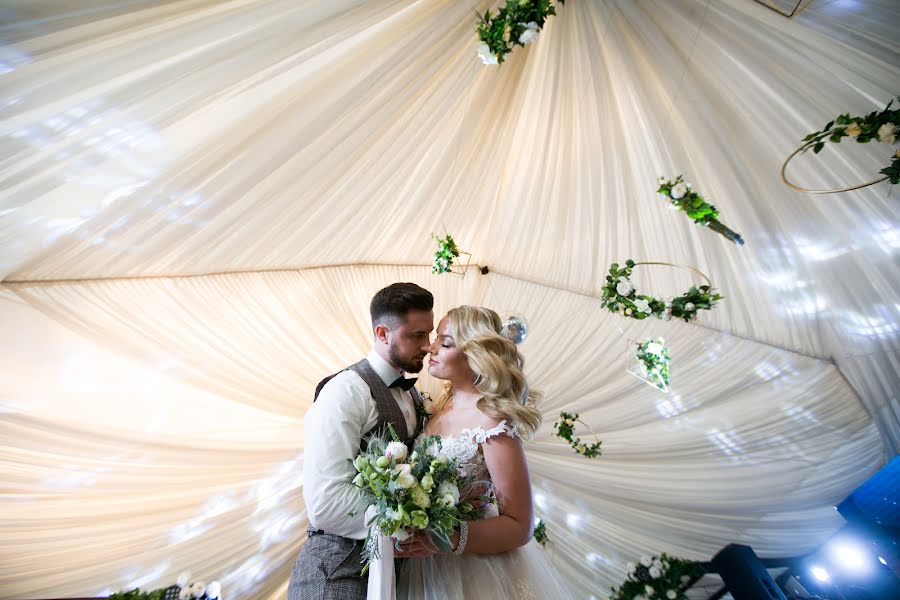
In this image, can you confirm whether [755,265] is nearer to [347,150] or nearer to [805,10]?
[805,10]

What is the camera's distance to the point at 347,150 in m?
2.38

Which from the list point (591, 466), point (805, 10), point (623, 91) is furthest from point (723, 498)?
point (805, 10)

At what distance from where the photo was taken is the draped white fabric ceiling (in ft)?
5.17

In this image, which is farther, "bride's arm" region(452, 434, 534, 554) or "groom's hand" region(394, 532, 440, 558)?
"bride's arm" region(452, 434, 534, 554)

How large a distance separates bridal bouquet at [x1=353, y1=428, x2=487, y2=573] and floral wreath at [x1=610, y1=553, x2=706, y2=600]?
4472 millimetres

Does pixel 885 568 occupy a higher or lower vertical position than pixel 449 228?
lower

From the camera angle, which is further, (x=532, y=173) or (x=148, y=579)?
(x=532, y=173)

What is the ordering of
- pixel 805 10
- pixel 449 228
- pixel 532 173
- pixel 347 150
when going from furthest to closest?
pixel 449 228
pixel 532 173
pixel 347 150
pixel 805 10

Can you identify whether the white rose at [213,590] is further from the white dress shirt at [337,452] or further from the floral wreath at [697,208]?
the floral wreath at [697,208]

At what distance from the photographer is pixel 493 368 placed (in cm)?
185

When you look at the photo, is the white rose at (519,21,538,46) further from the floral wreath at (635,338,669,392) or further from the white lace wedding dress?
the floral wreath at (635,338,669,392)

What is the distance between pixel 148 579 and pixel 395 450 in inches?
115

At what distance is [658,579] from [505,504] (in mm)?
4329

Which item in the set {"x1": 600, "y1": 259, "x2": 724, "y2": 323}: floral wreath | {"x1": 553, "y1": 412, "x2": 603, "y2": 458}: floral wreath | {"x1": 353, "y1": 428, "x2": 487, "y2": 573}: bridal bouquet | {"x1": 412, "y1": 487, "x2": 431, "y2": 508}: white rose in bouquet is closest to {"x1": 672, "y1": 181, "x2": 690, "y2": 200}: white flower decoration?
{"x1": 600, "y1": 259, "x2": 724, "y2": 323}: floral wreath
